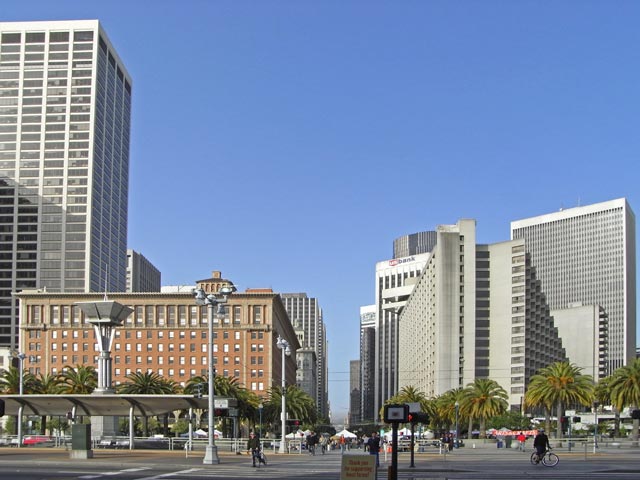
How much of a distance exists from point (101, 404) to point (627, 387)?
53.2 metres

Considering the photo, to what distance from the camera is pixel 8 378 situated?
384 ft

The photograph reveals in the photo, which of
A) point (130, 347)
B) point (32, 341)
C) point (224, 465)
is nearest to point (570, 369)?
point (224, 465)

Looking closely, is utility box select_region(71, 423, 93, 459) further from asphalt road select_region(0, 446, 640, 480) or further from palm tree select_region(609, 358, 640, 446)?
palm tree select_region(609, 358, 640, 446)

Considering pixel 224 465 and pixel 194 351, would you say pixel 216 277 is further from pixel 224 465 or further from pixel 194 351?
pixel 224 465

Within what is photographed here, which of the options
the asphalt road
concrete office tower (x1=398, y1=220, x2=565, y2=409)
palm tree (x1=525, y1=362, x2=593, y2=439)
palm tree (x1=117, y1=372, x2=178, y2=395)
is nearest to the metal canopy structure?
the asphalt road

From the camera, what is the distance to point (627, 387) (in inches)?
3809

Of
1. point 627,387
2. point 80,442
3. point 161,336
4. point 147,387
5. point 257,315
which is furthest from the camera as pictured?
point 161,336

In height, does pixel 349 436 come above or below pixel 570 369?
below

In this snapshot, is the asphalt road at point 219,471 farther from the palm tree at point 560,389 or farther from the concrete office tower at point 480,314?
the concrete office tower at point 480,314

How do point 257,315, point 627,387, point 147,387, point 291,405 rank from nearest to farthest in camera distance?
1. point 627,387
2. point 147,387
3. point 291,405
4. point 257,315

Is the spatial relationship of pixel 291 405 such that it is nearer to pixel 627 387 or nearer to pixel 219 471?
pixel 627 387

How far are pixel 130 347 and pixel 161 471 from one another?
131030mm

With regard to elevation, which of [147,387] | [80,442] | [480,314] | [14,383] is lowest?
[147,387]

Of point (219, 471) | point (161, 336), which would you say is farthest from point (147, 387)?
point (219, 471)
